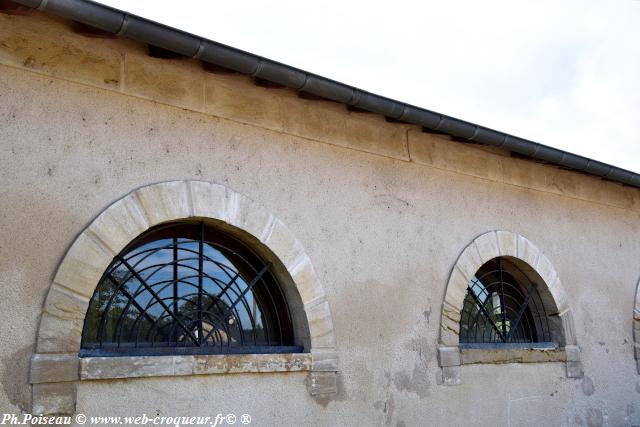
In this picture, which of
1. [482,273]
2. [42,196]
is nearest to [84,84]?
[42,196]

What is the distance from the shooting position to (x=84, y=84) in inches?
152

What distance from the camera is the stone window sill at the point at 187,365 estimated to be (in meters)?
3.58

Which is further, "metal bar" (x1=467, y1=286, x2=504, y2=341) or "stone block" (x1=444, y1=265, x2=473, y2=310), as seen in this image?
"metal bar" (x1=467, y1=286, x2=504, y2=341)

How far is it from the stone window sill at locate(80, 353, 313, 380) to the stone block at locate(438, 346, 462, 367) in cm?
126

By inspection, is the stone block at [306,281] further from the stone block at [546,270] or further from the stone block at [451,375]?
the stone block at [546,270]

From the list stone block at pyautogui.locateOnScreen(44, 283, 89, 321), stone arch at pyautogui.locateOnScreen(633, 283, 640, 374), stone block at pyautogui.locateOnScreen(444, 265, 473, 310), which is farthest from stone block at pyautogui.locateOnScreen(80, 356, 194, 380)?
stone arch at pyautogui.locateOnScreen(633, 283, 640, 374)

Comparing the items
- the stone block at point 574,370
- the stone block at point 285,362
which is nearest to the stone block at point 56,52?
the stone block at point 285,362

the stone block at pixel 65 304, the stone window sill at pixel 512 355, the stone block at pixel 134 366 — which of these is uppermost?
the stone block at pixel 65 304

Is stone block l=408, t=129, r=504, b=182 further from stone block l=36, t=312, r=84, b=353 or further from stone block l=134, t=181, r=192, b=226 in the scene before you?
stone block l=36, t=312, r=84, b=353

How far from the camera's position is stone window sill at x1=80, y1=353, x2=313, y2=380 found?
3584 millimetres

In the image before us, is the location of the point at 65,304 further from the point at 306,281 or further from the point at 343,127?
the point at 343,127

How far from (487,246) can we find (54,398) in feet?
12.2

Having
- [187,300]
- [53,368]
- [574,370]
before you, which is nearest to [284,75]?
[187,300]

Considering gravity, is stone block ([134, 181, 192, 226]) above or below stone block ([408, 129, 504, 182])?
below
